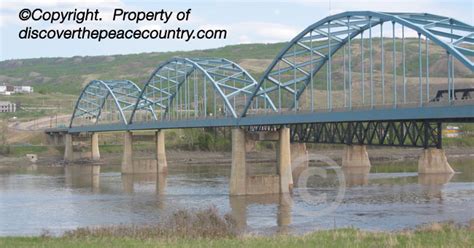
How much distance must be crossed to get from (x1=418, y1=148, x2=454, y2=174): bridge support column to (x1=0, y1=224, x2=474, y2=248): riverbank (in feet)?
188

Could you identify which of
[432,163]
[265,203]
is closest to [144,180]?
[432,163]

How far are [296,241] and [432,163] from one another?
204ft

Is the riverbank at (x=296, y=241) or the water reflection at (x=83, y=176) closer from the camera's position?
the riverbank at (x=296, y=241)

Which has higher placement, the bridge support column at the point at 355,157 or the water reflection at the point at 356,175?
the bridge support column at the point at 355,157

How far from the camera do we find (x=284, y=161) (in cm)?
6931

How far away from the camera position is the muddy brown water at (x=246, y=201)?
159 ft

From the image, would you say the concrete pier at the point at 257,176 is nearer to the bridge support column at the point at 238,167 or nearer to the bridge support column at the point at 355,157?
the bridge support column at the point at 238,167

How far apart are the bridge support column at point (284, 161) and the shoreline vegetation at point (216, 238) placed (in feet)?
106

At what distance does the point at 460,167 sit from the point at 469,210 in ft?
168

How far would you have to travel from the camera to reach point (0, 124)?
15925cm

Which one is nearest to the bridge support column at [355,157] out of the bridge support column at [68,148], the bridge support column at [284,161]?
the bridge support column at [284,161]

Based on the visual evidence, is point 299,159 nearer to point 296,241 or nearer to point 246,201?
point 246,201

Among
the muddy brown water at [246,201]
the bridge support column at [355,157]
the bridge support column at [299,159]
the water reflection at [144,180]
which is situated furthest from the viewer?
the bridge support column at [299,159]

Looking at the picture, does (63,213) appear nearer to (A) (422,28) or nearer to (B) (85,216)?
(B) (85,216)
